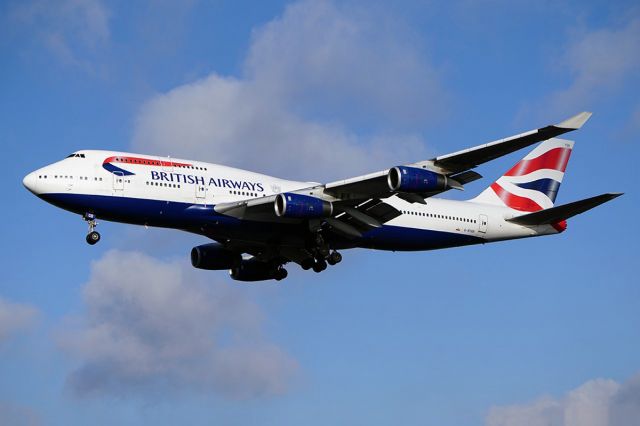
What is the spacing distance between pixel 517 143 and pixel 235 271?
18.3 metres

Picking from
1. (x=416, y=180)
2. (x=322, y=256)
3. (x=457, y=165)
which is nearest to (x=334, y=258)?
(x=322, y=256)

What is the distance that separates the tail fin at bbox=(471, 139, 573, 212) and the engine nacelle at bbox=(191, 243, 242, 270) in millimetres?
12824

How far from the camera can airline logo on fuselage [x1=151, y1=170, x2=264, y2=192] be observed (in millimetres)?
42625

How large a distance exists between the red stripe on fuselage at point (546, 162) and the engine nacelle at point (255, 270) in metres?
13.8

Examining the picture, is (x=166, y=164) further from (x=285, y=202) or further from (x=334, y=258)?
(x=334, y=258)

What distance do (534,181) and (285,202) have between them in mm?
17159

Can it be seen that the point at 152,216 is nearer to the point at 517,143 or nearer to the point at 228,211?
the point at 228,211

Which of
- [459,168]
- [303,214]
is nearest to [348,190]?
[303,214]

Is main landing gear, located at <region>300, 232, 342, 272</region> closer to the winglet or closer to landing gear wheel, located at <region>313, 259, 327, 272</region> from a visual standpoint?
landing gear wheel, located at <region>313, 259, 327, 272</region>

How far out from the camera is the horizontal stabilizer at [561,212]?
42.1 metres

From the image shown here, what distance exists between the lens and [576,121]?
37062mm

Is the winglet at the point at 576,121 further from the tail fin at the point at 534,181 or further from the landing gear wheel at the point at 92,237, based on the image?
the landing gear wheel at the point at 92,237

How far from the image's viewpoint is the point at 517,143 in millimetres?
37938

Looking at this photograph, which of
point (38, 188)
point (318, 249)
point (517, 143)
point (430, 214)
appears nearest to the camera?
point (517, 143)
